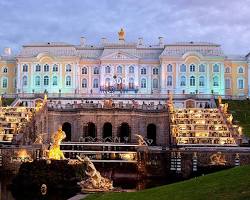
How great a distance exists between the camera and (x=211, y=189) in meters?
19.7

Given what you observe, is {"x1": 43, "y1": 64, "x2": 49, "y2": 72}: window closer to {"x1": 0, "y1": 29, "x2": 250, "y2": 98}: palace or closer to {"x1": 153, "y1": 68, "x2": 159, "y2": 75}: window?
{"x1": 0, "y1": 29, "x2": 250, "y2": 98}: palace

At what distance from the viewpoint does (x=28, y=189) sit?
38.1 m

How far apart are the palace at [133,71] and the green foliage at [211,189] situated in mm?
78965

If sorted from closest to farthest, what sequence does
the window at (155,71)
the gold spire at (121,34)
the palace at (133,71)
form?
1. the palace at (133,71)
2. the window at (155,71)
3. the gold spire at (121,34)

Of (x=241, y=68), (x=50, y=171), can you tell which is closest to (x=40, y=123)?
(x=50, y=171)

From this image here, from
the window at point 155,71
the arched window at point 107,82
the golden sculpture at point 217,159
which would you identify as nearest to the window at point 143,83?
the window at point 155,71

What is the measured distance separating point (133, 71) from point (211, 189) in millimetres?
84842

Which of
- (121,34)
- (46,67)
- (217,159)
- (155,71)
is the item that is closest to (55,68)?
(46,67)

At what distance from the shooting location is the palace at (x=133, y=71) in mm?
103000

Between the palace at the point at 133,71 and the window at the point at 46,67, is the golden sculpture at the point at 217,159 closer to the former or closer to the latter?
the palace at the point at 133,71

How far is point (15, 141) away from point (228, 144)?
76.5 feet

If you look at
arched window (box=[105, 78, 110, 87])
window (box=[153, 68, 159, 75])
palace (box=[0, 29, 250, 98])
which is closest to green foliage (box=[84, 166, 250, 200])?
palace (box=[0, 29, 250, 98])

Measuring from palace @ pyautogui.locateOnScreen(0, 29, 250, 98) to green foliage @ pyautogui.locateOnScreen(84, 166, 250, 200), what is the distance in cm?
7897

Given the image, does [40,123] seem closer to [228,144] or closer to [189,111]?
[189,111]
